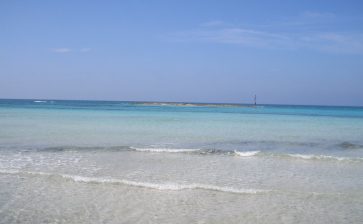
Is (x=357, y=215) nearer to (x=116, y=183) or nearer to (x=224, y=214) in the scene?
(x=224, y=214)

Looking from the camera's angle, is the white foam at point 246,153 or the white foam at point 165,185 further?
the white foam at point 246,153

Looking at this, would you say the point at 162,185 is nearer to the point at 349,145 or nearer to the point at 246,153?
the point at 246,153

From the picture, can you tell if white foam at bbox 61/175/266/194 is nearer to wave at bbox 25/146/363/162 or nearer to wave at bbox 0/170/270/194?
wave at bbox 0/170/270/194

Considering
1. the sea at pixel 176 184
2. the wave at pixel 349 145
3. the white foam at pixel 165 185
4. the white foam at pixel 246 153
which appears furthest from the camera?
the wave at pixel 349 145

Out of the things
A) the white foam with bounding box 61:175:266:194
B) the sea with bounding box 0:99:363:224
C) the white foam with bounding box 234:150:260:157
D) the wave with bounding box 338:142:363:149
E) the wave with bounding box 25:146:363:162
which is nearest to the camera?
the sea with bounding box 0:99:363:224

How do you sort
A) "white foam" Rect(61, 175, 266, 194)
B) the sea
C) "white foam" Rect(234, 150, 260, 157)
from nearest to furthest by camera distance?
the sea → "white foam" Rect(61, 175, 266, 194) → "white foam" Rect(234, 150, 260, 157)

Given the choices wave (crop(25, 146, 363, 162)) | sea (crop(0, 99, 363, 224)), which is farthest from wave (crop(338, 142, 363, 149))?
wave (crop(25, 146, 363, 162))

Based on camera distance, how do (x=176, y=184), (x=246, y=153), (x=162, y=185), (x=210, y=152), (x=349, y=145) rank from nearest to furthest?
1. (x=162, y=185)
2. (x=176, y=184)
3. (x=246, y=153)
4. (x=210, y=152)
5. (x=349, y=145)

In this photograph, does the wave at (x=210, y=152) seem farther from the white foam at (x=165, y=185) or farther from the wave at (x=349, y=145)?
the white foam at (x=165, y=185)

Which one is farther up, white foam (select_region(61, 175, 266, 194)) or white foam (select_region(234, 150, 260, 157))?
white foam (select_region(234, 150, 260, 157))

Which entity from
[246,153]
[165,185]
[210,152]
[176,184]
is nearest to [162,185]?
[165,185]

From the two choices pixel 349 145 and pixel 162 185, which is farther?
pixel 349 145

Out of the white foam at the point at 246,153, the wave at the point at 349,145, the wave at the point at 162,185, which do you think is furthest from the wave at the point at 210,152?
the wave at the point at 162,185

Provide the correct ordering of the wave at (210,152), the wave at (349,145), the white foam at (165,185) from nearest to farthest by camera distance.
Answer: the white foam at (165,185) → the wave at (210,152) → the wave at (349,145)
